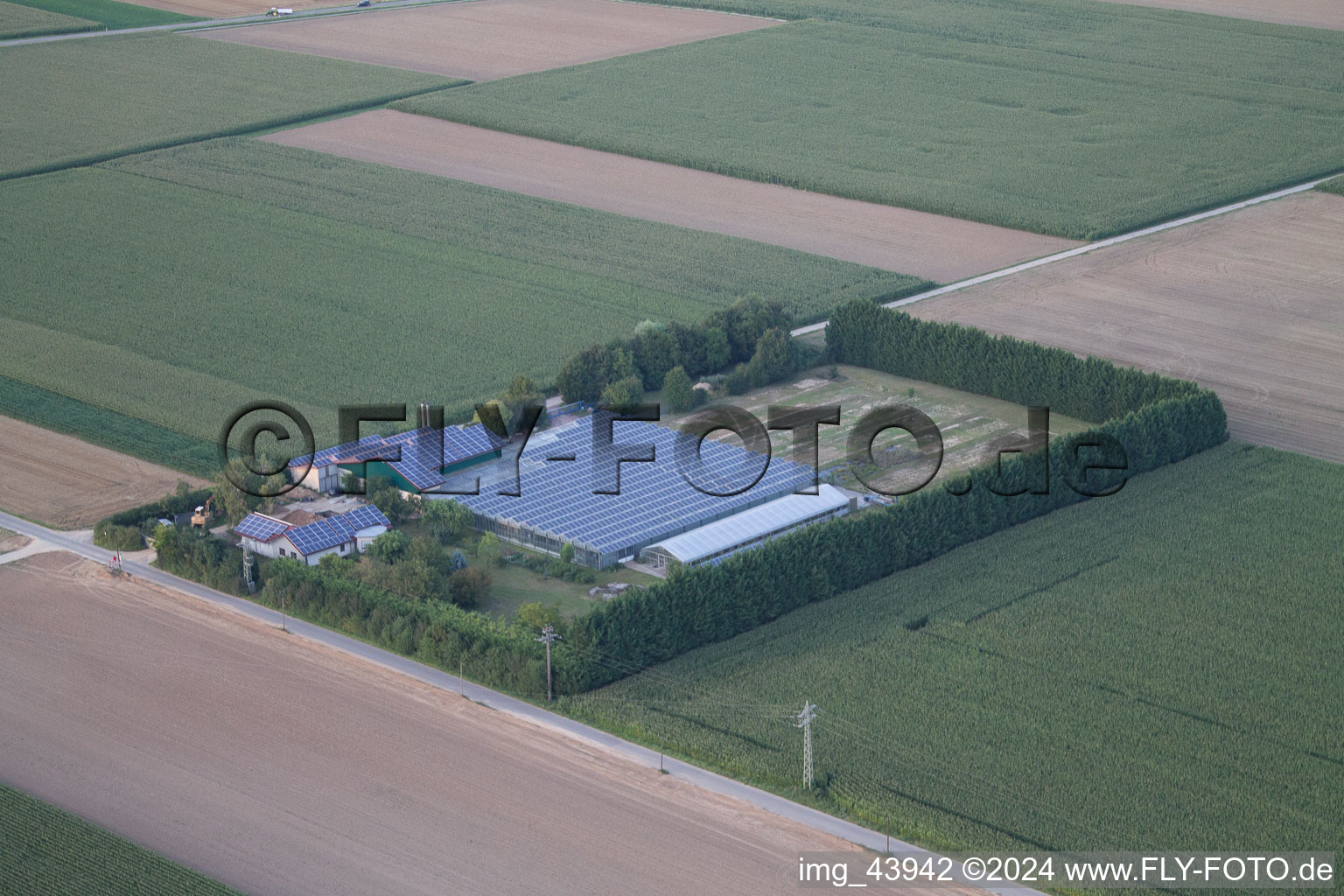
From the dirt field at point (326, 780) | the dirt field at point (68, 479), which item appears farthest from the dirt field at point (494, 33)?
the dirt field at point (326, 780)

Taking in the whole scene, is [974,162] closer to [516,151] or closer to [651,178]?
[651,178]

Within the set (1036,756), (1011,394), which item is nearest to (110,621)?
(1036,756)

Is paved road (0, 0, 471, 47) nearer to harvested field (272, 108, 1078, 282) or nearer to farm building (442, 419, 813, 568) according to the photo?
harvested field (272, 108, 1078, 282)

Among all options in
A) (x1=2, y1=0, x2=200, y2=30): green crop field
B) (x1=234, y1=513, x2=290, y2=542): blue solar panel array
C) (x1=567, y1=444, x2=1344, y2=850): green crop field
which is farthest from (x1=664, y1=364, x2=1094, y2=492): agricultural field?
(x1=2, y1=0, x2=200, y2=30): green crop field

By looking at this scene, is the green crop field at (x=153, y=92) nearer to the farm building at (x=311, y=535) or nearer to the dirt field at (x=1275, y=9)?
the farm building at (x=311, y=535)

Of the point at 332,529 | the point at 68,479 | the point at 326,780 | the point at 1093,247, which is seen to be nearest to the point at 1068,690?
the point at 326,780

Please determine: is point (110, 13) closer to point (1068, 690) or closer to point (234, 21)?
point (234, 21)
